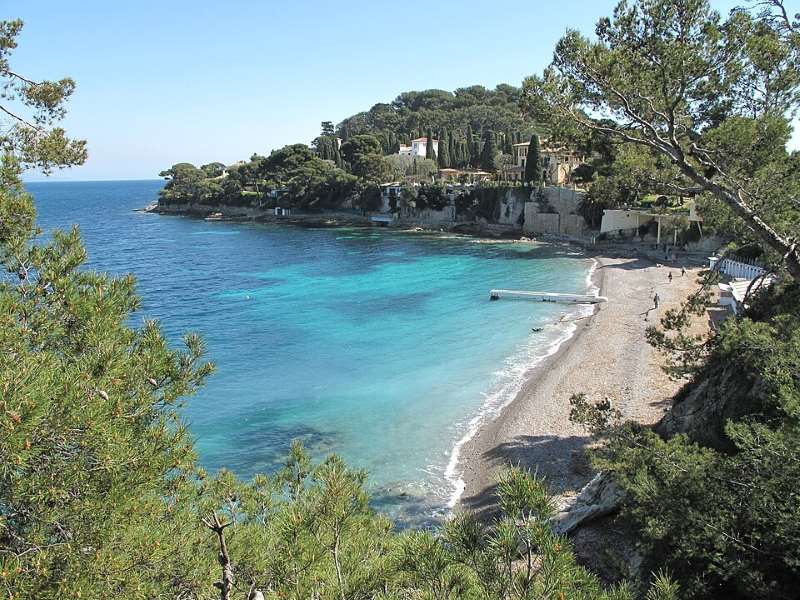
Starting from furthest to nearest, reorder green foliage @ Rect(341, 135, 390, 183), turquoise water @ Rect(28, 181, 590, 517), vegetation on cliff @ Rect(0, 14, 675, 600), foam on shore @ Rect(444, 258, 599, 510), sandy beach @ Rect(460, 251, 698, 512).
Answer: green foliage @ Rect(341, 135, 390, 183)
turquoise water @ Rect(28, 181, 590, 517)
foam on shore @ Rect(444, 258, 599, 510)
sandy beach @ Rect(460, 251, 698, 512)
vegetation on cliff @ Rect(0, 14, 675, 600)

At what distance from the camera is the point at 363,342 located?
23578 mm

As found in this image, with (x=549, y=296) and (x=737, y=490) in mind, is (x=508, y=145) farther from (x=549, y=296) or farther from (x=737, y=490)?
(x=737, y=490)

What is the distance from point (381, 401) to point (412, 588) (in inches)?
536

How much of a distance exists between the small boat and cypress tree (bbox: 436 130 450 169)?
49.4 meters

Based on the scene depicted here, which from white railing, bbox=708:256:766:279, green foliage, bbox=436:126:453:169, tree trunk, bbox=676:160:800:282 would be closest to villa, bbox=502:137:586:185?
green foliage, bbox=436:126:453:169

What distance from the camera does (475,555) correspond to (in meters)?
3.37

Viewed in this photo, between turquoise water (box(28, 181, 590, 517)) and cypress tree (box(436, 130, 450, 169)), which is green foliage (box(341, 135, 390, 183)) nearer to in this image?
cypress tree (box(436, 130, 450, 169))

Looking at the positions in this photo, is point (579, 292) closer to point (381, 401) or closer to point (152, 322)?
point (381, 401)

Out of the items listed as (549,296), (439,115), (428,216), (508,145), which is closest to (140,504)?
(549,296)

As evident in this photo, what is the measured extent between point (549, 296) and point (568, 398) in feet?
45.7

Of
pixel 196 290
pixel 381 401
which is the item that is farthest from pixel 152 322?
pixel 196 290

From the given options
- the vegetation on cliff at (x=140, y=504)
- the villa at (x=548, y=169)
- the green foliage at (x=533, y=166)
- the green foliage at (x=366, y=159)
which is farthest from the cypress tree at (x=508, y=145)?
the vegetation on cliff at (x=140, y=504)

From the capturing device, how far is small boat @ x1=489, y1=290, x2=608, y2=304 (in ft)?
94.7

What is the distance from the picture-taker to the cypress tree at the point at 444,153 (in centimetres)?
7575
